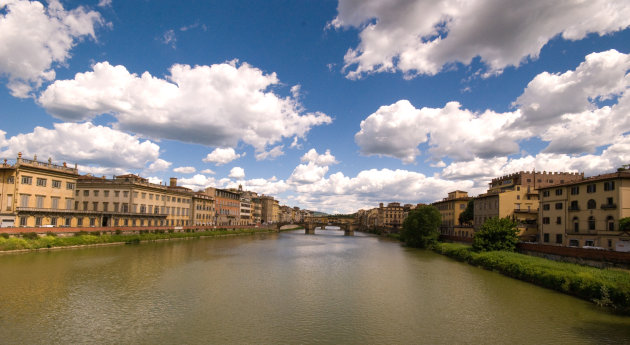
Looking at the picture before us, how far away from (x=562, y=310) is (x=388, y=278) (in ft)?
49.0

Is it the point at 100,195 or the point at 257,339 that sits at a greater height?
the point at 100,195

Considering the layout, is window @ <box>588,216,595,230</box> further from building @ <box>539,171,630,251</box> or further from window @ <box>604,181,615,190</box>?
window @ <box>604,181,615,190</box>

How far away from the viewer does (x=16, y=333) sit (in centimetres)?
1697

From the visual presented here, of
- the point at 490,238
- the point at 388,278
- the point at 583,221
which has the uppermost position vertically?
the point at 583,221

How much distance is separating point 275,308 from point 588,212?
40.1 metres

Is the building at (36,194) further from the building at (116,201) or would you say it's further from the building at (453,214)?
the building at (453,214)

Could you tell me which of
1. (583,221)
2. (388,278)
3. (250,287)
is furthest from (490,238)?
(250,287)

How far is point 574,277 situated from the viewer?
27.8 m

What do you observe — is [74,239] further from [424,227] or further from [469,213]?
[469,213]

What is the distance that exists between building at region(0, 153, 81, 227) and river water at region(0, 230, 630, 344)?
40.0ft

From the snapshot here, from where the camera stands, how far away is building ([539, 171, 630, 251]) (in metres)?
37.1

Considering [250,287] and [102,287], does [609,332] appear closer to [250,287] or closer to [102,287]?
[250,287]

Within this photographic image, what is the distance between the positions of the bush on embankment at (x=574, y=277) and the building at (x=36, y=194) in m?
60.9

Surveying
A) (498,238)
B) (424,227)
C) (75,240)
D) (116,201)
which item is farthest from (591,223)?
(116,201)
